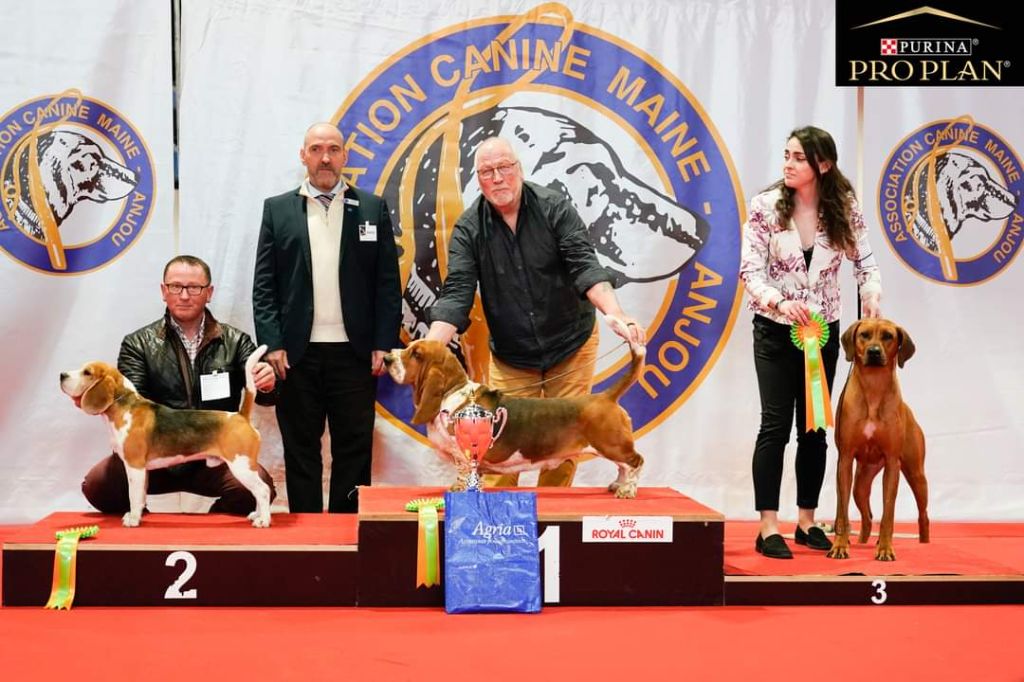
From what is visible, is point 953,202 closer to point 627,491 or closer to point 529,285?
point 529,285

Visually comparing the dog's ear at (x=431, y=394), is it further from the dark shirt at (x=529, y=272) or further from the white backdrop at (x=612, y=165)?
the white backdrop at (x=612, y=165)

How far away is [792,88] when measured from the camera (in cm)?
518

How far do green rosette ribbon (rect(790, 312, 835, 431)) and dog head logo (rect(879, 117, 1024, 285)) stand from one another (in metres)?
1.74

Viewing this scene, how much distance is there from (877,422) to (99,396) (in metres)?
2.73

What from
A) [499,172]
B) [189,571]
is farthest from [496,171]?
[189,571]

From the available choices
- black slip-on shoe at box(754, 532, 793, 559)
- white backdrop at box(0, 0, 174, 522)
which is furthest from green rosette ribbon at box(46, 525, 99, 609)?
black slip-on shoe at box(754, 532, 793, 559)

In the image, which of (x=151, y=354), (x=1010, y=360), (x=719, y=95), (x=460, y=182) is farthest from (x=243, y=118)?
(x=1010, y=360)

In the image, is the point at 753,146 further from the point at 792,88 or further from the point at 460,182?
the point at 460,182

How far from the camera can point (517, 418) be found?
3.59m

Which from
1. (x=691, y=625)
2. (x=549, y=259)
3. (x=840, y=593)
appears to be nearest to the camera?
(x=691, y=625)

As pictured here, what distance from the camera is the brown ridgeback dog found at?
3631mm

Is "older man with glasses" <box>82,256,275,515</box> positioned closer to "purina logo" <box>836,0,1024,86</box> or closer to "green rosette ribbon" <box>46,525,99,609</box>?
"green rosette ribbon" <box>46,525,99,609</box>

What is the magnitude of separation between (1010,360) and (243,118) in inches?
160

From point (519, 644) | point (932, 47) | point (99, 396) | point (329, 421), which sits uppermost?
point (932, 47)
